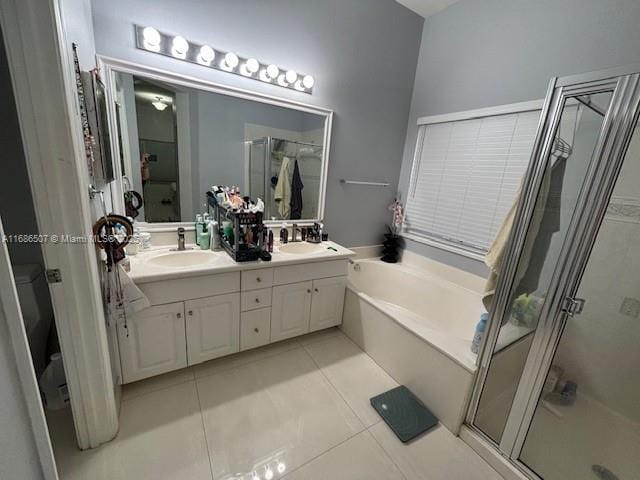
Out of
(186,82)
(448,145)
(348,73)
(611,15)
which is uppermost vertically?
(611,15)

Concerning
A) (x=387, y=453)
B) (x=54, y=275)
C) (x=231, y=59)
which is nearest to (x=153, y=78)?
(x=231, y=59)

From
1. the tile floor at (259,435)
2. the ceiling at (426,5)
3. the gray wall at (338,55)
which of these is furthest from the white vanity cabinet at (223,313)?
the ceiling at (426,5)

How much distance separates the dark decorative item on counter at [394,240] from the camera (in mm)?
2805

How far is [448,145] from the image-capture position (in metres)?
2.37

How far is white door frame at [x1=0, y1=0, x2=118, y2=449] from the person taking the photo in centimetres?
79

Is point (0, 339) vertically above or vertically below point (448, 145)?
below

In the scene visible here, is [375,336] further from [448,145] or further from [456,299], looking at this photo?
[448,145]

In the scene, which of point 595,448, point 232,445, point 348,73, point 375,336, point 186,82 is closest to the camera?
point 232,445

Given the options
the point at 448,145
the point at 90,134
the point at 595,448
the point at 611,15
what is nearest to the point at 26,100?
the point at 90,134

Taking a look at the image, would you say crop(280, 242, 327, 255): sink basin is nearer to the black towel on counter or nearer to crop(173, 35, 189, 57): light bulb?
the black towel on counter

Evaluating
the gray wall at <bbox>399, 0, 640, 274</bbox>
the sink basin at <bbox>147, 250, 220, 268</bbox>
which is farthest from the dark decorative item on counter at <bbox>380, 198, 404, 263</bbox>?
the sink basin at <bbox>147, 250, 220, 268</bbox>

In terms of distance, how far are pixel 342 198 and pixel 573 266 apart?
1749 millimetres

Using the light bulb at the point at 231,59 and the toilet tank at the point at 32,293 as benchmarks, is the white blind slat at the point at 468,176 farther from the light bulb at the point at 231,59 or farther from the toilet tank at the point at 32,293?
the toilet tank at the point at 32,293

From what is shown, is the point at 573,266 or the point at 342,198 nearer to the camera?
the point at 573,266
